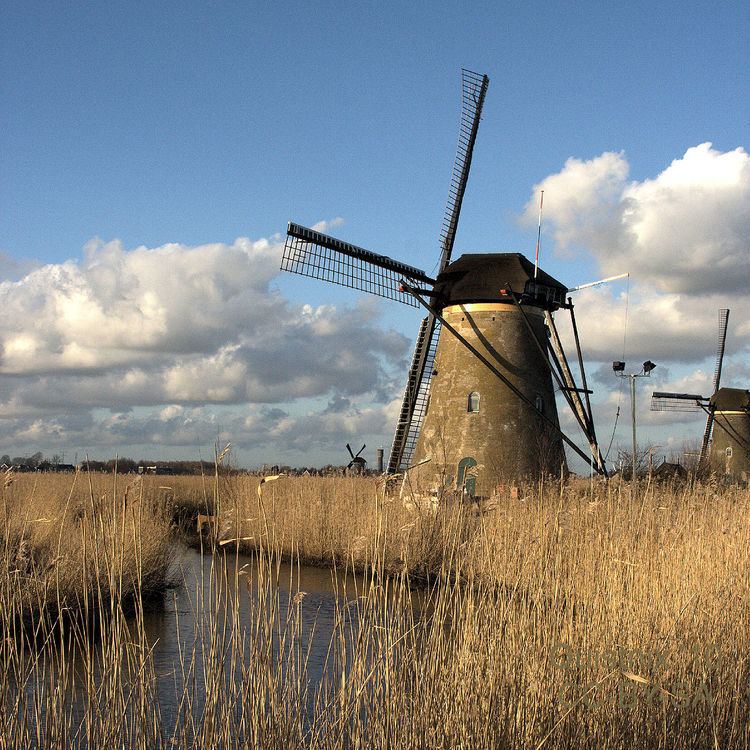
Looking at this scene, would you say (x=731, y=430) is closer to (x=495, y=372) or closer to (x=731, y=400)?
(x=731, y=400)

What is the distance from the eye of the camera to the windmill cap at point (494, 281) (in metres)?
13.4

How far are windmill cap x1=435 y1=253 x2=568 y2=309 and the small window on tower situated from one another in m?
1.58

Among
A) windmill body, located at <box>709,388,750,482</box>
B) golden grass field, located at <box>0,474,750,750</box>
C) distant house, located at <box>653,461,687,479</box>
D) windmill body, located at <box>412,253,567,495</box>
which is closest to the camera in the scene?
golden grass field, located at <box>0,474,750,750</box>

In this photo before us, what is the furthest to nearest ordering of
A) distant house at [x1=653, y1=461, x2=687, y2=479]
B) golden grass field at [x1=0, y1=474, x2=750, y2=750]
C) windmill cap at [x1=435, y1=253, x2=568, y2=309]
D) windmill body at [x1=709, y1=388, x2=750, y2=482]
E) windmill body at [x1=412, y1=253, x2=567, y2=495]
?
windmill body at [x1=709, y1=388, x2=750, y2=482] → distant house at [x1=653, y1=461, x2=687, y2=479] → windmill cap at [x1=435, y1=253, x2=568, y2=309] → windmill body at [x1=412, y1=253, x2=567, y2=495] → golden grass field at [x1=0, y1=474, x2=750, y2=750]

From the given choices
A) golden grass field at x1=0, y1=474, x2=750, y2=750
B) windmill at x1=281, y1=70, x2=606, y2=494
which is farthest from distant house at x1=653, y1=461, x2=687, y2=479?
golden grass field at x1=0, y1=474, x2=750, y2=750

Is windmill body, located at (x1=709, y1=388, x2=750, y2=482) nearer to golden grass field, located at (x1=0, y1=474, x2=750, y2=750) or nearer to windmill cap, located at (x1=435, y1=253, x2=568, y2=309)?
windmill cap, located at (x1=435, y1=253, x2=568, y2=309)

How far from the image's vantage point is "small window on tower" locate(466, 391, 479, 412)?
13.5 meters

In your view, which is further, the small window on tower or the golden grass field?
the small window on tower

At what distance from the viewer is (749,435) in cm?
2781

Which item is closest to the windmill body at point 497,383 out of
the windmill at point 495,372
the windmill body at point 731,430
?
the windmill at point 495,372

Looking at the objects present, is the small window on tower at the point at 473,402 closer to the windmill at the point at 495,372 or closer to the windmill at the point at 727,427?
the windmill at the point at 495,372

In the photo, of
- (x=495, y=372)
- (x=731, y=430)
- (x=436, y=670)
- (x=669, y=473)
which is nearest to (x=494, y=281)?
(x=495, y=372)

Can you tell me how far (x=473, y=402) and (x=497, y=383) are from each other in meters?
0.52

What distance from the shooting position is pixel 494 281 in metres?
13.5
